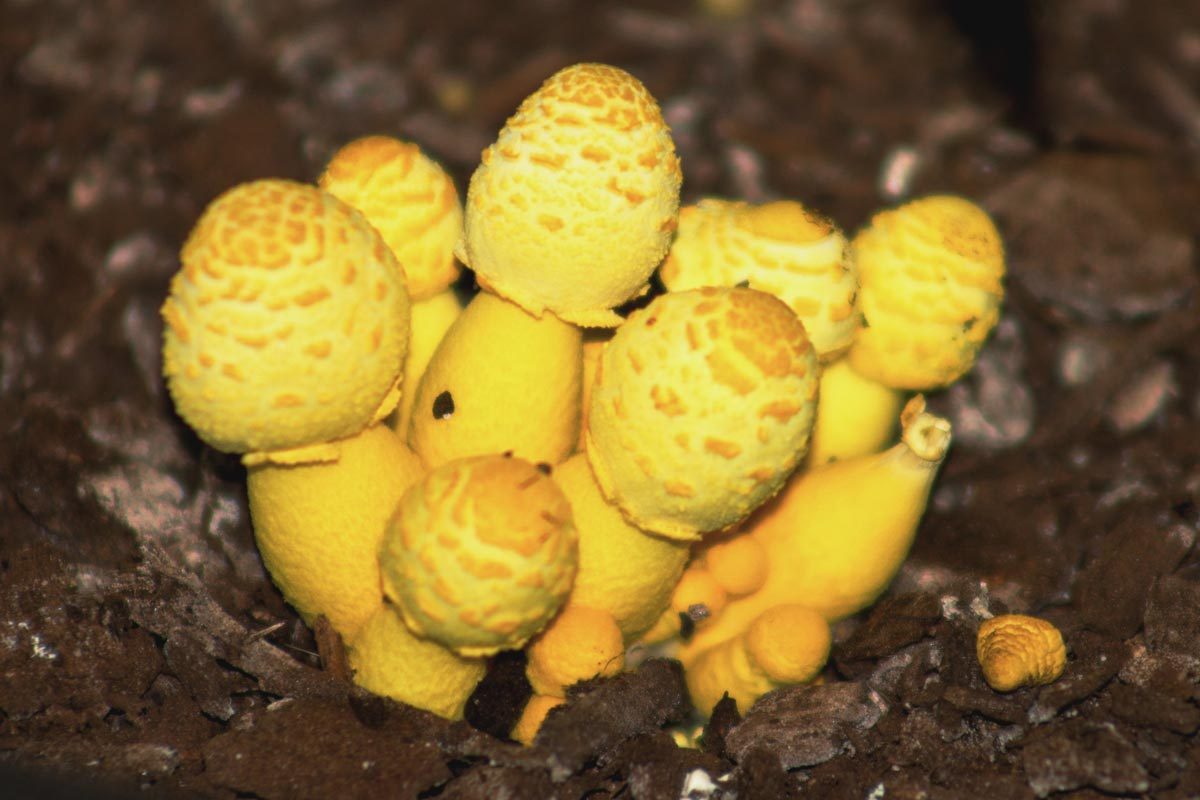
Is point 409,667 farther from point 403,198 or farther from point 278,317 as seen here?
point 403,198

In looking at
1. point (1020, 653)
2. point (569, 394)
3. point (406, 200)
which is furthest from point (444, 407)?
point (1020, 653)

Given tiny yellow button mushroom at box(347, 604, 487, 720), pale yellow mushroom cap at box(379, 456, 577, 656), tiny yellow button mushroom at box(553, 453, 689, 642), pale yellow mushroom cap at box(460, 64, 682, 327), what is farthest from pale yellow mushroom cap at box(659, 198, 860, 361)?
tiny yellow button mushroom at box(347, 604, 487, 720)

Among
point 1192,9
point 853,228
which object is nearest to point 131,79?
point 853,228

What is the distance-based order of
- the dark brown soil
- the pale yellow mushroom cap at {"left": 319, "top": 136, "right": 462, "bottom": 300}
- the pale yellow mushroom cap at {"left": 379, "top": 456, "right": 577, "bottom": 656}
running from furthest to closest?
the pale yellow mushroom cap at {"left": 319, "top": 136, "right": 462, "bottom": 300} < the dark brown soil < the pale yellow mushroom cap at {"left": 379, "top": 456, "right": 577, "bottom": 656}

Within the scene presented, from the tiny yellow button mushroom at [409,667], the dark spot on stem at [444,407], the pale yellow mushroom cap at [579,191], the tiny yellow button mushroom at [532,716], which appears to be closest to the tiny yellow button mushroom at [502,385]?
the dark spot on stem at [444,407]

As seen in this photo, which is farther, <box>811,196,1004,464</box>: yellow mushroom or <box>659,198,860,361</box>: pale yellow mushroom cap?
<box>811,196,1004,464</box>: yellow mushroom

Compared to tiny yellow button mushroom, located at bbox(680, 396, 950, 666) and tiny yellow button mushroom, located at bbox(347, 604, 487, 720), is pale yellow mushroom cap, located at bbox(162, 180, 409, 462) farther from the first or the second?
tiny yellow button mushroom, located at bbox(680, 396, 950, 666)

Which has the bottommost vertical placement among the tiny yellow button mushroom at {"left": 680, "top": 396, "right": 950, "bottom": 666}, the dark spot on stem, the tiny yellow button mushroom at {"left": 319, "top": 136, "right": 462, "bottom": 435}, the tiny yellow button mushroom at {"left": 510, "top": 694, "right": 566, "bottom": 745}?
the tiny yellow button mushroom at {"left": 510, "top": 694, "right": 566, "bottom": 745}

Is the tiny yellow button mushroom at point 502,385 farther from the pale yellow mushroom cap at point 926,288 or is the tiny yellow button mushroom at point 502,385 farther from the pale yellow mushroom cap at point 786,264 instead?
the pale yellow mushroom cap at point 926,288
